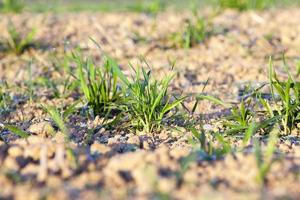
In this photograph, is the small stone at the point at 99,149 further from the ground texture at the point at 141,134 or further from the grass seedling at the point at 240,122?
the grass seedling at the point at 240,122

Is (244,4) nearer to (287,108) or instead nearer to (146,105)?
(287,108)

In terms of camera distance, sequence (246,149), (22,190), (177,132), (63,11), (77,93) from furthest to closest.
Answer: (63,11)
(77,93)
(177,132)
(246,149)
(22,190)

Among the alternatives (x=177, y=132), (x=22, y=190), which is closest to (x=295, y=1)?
(x=177, y=132)

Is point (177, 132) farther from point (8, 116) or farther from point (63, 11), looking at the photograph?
point (63, 11)

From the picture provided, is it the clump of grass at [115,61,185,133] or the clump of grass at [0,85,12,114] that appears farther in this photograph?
the clump of grass at [0,85,12,114]

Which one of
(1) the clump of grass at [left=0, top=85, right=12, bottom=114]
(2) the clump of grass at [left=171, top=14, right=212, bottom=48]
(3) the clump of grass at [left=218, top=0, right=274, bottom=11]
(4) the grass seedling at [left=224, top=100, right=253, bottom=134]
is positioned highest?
(3) the clump of grass at [left=218, top=0, right=274, bottom=11]

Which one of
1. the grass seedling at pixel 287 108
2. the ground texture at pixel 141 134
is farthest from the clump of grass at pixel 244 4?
the grass seedling at pixel 287 108

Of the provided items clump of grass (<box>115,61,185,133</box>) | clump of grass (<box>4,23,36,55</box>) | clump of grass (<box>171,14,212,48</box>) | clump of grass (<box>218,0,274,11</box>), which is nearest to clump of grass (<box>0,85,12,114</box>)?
clump of grass (<box>115,61,185,133</box>)

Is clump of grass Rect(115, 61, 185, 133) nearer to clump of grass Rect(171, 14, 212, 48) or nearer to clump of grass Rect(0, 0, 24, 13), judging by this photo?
clump of grass Rect(171, 14, 212, 48)
